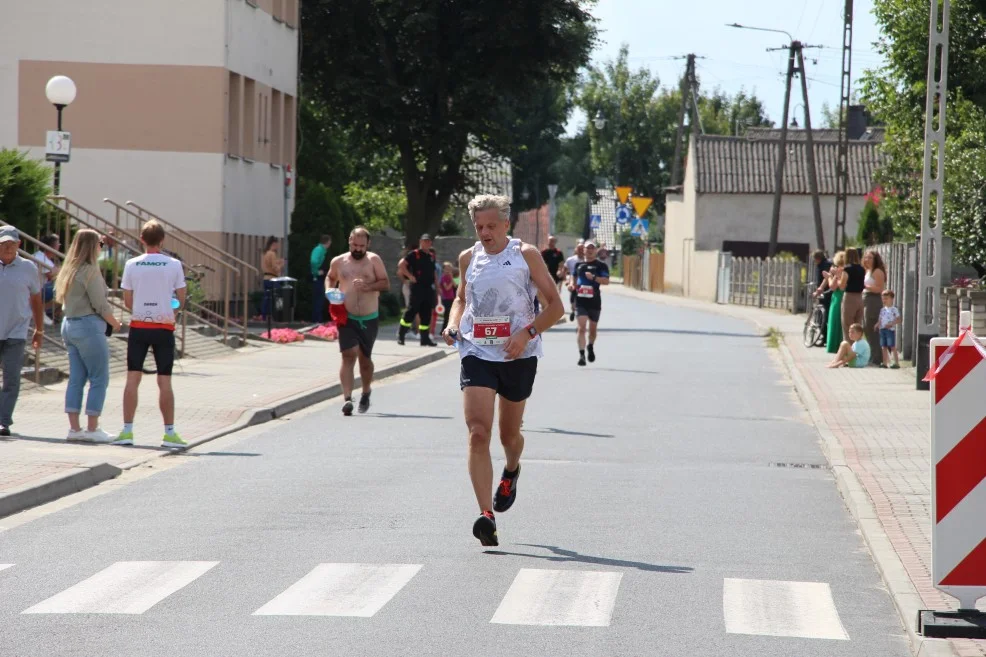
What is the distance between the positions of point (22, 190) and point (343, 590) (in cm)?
1589

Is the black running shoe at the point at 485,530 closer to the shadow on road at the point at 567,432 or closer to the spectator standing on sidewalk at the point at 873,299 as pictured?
the shadow on road at the point at 567,432

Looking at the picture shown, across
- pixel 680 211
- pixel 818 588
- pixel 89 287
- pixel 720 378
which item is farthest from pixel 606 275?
pixel 680 211

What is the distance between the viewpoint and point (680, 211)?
7931 centimetres

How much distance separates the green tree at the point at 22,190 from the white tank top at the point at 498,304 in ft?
46.9

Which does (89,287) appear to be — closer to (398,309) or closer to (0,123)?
(0,123)

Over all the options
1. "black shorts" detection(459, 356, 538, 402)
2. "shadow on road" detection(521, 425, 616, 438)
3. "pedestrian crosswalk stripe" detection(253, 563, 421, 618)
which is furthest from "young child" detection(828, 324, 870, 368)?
"pedestrian crosswalk stripe" detection(253, 563, 421, 618)

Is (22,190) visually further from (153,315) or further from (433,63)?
(433,63)

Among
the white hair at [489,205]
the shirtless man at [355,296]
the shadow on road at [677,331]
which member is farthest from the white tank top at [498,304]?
the shadow on road at [677,331]

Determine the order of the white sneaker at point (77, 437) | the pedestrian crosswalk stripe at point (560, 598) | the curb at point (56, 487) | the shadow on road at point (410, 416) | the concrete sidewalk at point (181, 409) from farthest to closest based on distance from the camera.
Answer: the shadow on road at point (410, 416), the white sneaker at point (77, 437), the concrete sidewalk at point (181, 409), the curb at point (56, 487), the pedestrian crosswalk stripe at point (560, 598)

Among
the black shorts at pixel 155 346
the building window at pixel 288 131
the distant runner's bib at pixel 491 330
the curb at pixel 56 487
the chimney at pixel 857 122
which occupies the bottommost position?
the curb at pixel 56 487

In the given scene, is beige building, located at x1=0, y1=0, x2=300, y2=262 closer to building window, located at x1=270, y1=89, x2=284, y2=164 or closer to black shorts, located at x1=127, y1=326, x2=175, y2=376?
building window, located at x1=270, y1=89, x2=284, y2=164

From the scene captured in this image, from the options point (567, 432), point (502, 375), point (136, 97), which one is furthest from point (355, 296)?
point (136, 97)

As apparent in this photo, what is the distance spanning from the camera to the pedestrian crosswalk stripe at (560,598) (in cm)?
711

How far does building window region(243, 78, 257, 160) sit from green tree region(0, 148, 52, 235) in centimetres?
1434
